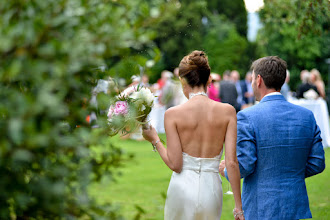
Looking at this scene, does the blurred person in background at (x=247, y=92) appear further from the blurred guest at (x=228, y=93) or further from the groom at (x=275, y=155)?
the groom at (x=275, y=155)

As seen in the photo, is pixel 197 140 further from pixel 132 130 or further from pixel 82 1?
pixel 82 1

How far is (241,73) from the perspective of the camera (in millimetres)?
52781

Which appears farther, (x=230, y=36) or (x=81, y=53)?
(x=230, y=36)

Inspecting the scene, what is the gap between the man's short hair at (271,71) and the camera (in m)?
Result: 3.67

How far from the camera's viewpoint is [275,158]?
3545 mm

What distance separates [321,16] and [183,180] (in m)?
3.89

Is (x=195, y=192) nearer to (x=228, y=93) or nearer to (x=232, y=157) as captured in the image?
(x=232, y=157)

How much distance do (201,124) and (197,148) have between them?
0.18 metres

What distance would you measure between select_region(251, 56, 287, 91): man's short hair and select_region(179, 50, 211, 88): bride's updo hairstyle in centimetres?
39

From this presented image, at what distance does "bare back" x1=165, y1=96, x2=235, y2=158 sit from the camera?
3668 millimetres

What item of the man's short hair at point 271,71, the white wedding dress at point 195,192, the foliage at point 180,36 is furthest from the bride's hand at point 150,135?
the foliage at point 180,36

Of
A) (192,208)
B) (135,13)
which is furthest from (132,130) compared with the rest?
(135,13)

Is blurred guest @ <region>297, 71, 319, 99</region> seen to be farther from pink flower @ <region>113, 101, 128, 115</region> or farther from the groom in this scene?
pink flower @ <region>113, 101, 128, 115</region>

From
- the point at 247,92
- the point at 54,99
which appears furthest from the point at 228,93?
the point at 54,99
